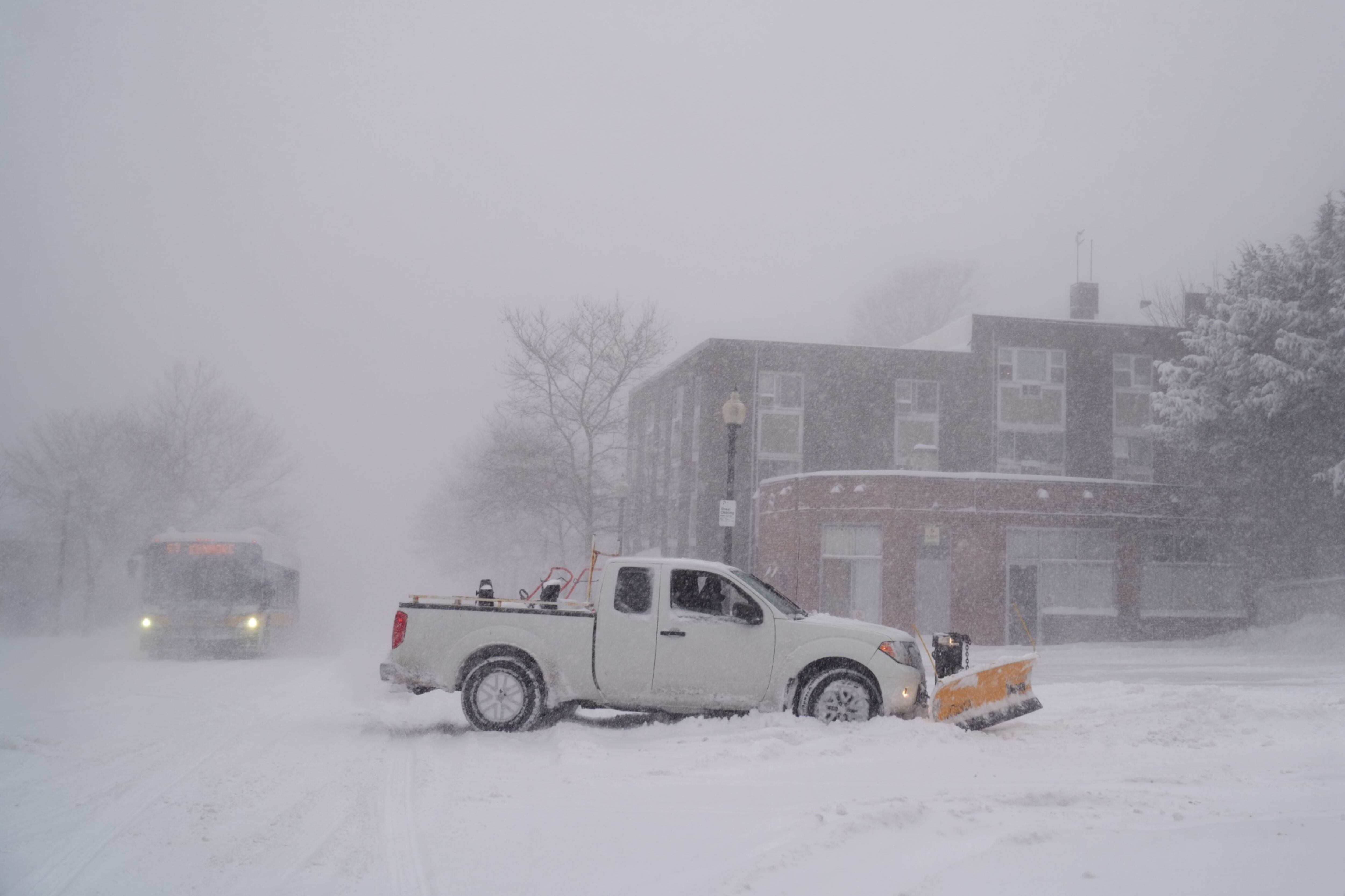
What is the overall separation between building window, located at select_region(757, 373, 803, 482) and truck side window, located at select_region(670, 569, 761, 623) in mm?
27042

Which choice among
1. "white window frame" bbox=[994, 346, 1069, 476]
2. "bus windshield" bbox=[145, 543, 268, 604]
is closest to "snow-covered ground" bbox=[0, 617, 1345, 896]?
"bus windshield" bbox=[145, 543, 268, 604]

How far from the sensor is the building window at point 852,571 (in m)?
28.7

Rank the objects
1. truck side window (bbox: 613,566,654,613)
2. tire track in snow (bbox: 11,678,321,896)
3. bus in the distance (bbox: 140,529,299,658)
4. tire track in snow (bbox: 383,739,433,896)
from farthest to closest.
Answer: bus in the distance (bbox: 140,529,299,658) → truck side window (bbox: 613,566,654,613) → tire track in snow (bbox: 11,678,321,896) → tire track in snow (bbox: 383,739,433,896)

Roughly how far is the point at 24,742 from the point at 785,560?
2213cm

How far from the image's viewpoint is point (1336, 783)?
7.57m

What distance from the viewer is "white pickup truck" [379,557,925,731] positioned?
9992mm

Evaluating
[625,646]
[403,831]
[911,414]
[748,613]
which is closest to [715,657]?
[748,613]

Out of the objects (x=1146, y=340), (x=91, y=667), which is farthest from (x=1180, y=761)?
(x=1146, y=340)

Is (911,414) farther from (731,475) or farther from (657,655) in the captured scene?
(657,655)

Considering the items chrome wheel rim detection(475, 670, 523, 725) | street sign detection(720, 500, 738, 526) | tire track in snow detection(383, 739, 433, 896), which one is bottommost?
tire track in snow detection(383, 739, 433, 896)

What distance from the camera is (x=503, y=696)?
33.5 ft

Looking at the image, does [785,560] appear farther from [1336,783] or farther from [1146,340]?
[1336,783]

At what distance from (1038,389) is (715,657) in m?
30.3

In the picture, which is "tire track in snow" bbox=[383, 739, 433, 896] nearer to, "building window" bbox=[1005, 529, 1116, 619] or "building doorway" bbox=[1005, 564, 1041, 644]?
"building doorway" bbox=[1005, 564, 1041, 644]
